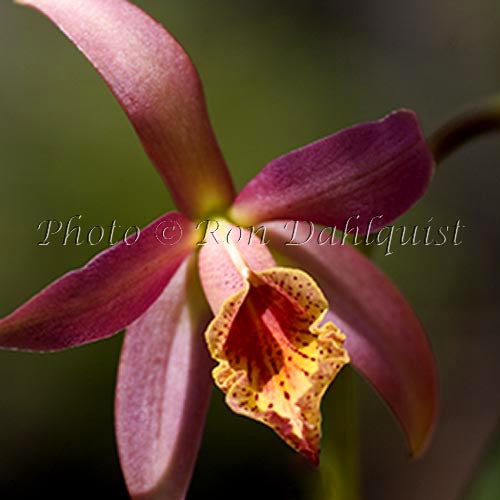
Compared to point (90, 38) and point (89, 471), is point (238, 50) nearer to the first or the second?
point (89, 471)

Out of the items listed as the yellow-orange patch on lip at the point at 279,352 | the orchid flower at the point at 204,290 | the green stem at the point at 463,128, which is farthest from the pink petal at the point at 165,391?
the green stem at the point at 463,128

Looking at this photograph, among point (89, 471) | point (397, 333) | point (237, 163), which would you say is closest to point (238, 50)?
point (237, 163)

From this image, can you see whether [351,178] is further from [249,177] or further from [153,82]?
[249,177]

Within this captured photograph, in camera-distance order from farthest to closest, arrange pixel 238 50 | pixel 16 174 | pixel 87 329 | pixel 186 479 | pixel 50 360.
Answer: pixel 238 50 < pixel 16 174 < pixel 50 360 < pixel 186 479 < pixel 87 329

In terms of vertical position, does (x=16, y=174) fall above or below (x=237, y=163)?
above

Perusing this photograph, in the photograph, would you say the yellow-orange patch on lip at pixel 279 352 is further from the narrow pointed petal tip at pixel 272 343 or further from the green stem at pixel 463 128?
the green stem at pixel 463 128

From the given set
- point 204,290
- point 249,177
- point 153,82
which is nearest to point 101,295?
point 204,290
